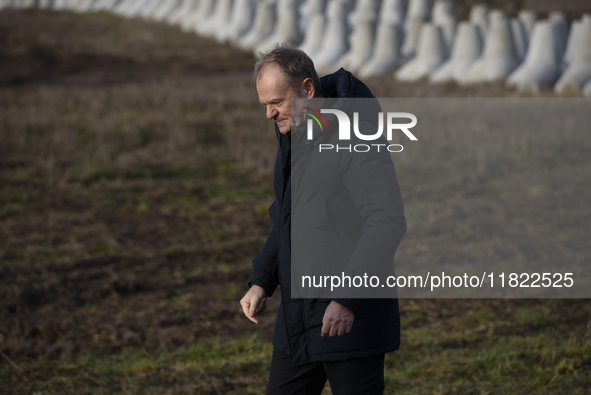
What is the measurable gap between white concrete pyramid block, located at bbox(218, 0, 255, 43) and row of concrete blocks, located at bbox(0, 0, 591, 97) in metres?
0.05

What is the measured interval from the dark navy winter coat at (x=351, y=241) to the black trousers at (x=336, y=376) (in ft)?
0.15

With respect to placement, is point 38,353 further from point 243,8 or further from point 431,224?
point 243,8

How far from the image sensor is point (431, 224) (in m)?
7.07

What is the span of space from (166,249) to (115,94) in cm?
903

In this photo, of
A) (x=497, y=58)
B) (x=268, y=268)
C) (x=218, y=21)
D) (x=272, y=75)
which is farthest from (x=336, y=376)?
(x=218, y=21)

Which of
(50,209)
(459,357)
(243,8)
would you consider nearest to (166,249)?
(50,209)

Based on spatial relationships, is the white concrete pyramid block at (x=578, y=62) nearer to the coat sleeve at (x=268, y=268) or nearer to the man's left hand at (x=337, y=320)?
the coat sleeve at (x=268, y=268)

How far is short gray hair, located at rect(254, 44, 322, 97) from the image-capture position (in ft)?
6.93

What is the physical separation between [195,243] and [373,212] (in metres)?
5.18

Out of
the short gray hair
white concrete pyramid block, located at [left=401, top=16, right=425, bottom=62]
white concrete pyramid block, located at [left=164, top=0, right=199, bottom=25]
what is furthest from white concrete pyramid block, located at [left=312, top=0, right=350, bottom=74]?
the short gray hair

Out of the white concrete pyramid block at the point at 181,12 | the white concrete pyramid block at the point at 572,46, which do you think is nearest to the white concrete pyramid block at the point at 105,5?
the white concrete pyramid block at the point at 181,12

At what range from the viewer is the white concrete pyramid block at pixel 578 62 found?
1445 cm

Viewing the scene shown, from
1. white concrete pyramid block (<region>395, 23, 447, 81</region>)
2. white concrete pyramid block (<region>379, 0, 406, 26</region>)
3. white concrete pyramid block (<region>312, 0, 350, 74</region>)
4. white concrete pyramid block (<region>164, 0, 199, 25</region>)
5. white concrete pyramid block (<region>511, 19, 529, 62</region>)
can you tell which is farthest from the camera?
white concrete pyramid block (<region>164, 0, 199, 25</region>)

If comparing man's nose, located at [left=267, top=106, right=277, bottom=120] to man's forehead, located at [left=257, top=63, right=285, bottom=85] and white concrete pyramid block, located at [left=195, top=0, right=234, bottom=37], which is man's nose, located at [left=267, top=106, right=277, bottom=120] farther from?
white concrete pyramid block, located at [left=195, top=0, right=234, bottom=37]
